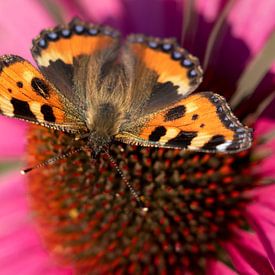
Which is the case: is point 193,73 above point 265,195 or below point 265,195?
above

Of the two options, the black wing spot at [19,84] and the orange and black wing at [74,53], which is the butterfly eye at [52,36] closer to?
the orange and black wing at [74,53]

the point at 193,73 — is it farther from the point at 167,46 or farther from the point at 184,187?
the point at 184,187

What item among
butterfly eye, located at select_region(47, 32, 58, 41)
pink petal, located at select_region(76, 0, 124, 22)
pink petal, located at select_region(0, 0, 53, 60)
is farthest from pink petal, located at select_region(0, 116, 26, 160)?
butterfly eye, located at select_region(47, 32, 58, 41)

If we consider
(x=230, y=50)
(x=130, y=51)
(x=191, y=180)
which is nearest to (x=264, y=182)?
(x=191, y=180)

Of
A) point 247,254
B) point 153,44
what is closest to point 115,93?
point 153,44

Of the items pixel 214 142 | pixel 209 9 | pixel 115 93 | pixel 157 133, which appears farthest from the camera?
pixel 209 9

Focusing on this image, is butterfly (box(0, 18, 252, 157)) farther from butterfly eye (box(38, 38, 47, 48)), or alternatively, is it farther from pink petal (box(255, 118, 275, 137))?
pink petal (box(255, 118, 275, 137))

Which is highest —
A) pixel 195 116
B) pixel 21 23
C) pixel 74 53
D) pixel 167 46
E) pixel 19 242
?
pixel 21 23
